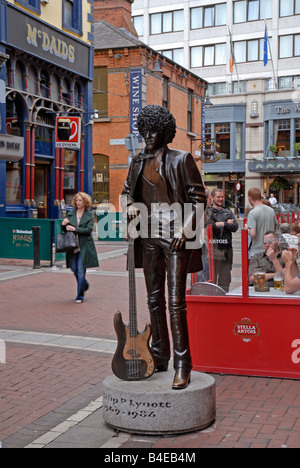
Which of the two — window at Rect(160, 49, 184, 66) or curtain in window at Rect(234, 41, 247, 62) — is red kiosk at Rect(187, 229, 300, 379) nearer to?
curtain in window at Rect(234, 41, 247, 62)

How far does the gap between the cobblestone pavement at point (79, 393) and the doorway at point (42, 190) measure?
10.5 meters

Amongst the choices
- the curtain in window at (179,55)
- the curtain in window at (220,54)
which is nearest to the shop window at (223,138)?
the curtain in window at (220,54)

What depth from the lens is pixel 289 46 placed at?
165 feet

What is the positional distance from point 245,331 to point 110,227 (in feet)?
55.5

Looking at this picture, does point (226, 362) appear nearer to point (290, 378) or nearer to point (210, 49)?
point (290, 378)

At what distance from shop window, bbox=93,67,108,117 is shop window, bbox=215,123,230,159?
23.7m

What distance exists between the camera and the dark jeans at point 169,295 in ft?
15.0

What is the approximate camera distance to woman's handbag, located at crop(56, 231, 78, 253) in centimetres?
952

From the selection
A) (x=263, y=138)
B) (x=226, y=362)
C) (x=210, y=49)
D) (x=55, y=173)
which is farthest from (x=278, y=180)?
(x=226, y=362)

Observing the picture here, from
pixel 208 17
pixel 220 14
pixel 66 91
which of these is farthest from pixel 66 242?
pixel 208 17

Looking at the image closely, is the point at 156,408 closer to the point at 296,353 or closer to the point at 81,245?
the point at 296,353
